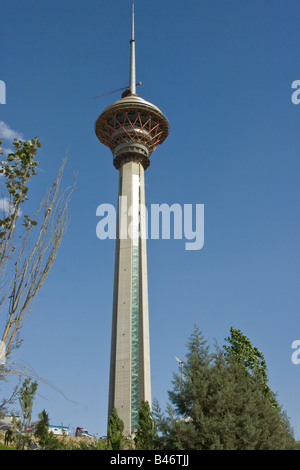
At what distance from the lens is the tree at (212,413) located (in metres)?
14.6

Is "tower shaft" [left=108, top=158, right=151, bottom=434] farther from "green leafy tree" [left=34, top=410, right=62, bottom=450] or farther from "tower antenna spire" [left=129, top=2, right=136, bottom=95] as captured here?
"green leafy tree" [left=34, top=410, right=62, bottom=450]

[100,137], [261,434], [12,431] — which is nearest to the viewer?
[261,434]

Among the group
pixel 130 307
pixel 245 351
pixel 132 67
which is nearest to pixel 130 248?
pixel 130 307

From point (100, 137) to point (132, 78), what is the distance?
12706 millimetres

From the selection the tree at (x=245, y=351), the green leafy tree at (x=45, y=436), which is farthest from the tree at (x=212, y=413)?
the tree at (x=245, y=351)

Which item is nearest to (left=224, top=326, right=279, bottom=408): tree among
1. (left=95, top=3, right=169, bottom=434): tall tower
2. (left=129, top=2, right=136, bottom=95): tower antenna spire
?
(left=95, top=3, right=169, bottom=434): tall tower

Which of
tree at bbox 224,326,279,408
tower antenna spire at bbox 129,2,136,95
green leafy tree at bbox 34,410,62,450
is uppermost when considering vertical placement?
tower antenna spire at bbox 129,2,136,95

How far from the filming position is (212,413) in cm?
1540

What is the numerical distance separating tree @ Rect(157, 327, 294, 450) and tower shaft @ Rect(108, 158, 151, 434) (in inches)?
1258

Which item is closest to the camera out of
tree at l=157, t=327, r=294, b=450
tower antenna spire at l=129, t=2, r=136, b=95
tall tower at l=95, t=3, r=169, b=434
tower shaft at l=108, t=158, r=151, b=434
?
tree at l=157, t=327, r=294, b=450

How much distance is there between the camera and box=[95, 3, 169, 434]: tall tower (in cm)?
4809

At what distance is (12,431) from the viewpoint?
23000 mm
